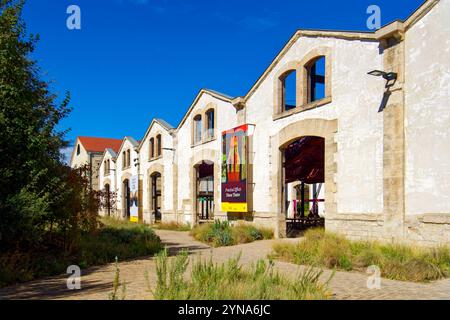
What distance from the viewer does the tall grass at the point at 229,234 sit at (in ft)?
46.4

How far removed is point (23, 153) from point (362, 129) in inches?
349

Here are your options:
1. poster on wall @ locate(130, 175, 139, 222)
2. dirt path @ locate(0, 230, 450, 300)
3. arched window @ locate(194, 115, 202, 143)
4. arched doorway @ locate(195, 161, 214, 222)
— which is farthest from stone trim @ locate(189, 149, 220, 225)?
dirt path @ locate(0, 230, 450, 300)

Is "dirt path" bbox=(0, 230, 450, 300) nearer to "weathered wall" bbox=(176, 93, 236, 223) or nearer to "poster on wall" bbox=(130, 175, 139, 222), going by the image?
"weathered wall" bbox=(176, 93, 236, 223)

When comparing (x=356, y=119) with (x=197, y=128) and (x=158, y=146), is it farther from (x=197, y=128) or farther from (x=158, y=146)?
(x=158, y=146)

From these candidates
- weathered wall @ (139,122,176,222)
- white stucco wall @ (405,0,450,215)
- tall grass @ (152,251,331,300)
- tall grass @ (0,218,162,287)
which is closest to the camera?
tall grass @ (152,251,331,300)

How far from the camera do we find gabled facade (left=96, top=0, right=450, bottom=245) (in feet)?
32.2

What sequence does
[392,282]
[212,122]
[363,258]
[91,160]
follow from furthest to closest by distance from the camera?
[91,160], [212,122], [363,258], [392,282]

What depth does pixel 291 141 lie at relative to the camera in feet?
48.9

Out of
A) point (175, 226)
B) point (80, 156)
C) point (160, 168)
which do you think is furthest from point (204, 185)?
point (80, 156)

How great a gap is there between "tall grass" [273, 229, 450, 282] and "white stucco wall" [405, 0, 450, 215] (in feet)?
4.18

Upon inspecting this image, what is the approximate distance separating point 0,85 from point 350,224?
9725 millimetres

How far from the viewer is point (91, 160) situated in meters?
41.3
